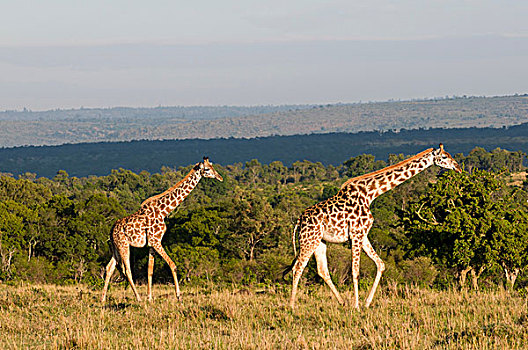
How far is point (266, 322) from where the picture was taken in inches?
446

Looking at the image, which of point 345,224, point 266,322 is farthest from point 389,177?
point 266,322

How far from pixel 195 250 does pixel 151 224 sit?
1231 inches

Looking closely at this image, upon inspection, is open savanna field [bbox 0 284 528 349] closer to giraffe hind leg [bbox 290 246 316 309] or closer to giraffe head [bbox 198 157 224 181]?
giraffe hind leg [bbox 290 246 316 309]

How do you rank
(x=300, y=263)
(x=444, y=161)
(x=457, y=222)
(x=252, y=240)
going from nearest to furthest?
(x=300, y=263)
(x=444, y=161)
(x=457, y=222)
(x=252, y=240)

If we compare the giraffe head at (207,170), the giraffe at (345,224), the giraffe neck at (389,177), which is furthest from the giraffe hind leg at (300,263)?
the giraffe head at (207,170)

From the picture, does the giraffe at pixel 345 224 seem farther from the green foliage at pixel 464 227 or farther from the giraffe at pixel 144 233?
the green foliage at pixel 464 227

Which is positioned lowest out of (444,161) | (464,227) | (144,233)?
(464,227)

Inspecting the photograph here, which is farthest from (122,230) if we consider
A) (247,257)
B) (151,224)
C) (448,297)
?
(247,257)

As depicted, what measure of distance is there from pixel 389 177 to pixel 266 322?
152 inches

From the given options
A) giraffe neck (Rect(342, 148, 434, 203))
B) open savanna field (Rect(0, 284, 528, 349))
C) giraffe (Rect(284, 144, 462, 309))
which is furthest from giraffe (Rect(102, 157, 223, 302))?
giraffe neck (Rect(342, 148, 434, 203))

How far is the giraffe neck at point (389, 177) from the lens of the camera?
12891 mm

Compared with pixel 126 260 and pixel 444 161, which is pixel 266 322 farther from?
pixel 444 161

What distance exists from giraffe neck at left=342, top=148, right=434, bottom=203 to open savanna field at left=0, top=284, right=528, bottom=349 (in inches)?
84.9

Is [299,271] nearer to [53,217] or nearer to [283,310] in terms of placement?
[283,310]
